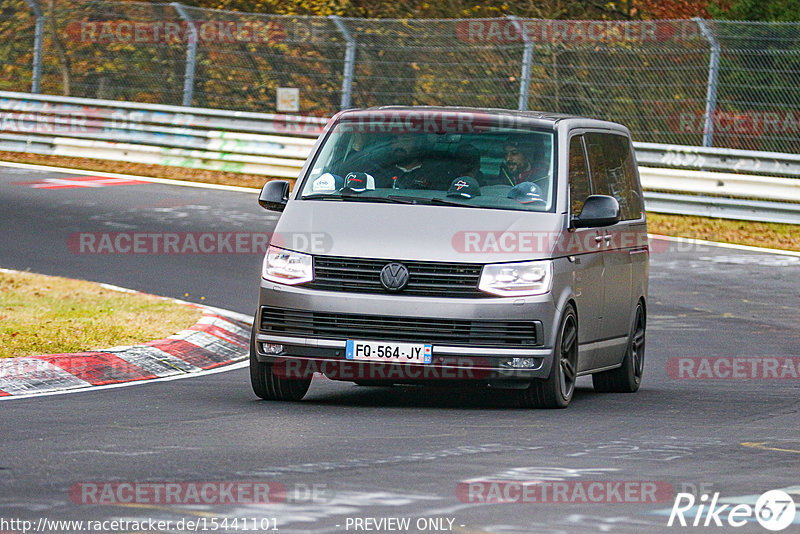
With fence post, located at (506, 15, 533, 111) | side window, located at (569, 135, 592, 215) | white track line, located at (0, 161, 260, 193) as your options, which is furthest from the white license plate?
white track line, located at (0, 161, 260, 193)

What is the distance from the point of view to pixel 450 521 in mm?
5848

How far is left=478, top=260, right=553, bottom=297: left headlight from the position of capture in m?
9.15

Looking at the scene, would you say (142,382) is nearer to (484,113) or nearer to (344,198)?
(344,198)

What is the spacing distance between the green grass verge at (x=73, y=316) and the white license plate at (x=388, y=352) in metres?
2.66

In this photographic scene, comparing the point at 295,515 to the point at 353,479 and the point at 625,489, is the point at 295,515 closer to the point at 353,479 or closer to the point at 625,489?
the point at 353,479

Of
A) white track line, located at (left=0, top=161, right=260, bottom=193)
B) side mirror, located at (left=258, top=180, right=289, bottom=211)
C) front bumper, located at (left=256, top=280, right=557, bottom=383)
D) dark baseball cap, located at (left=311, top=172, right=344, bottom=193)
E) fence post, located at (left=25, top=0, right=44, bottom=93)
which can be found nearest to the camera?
front bumper, located at (left=256, top=280, right=557, bottom=383)

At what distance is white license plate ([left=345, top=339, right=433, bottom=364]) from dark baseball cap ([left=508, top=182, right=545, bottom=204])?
4.16ft

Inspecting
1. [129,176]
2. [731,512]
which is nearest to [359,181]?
[731,512]

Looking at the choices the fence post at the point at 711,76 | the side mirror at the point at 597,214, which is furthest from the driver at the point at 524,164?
the fence post at the point at 711,76

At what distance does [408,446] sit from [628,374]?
3863 millimetres

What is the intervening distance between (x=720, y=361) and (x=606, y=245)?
2414 millimetres

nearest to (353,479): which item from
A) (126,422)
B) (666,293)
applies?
(126,422)

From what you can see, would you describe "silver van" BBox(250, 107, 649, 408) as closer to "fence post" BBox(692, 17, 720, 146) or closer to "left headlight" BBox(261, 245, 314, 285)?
"left headlight" BBox(261, 245, 314, 285)

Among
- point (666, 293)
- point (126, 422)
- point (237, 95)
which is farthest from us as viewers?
point (237, 95)
